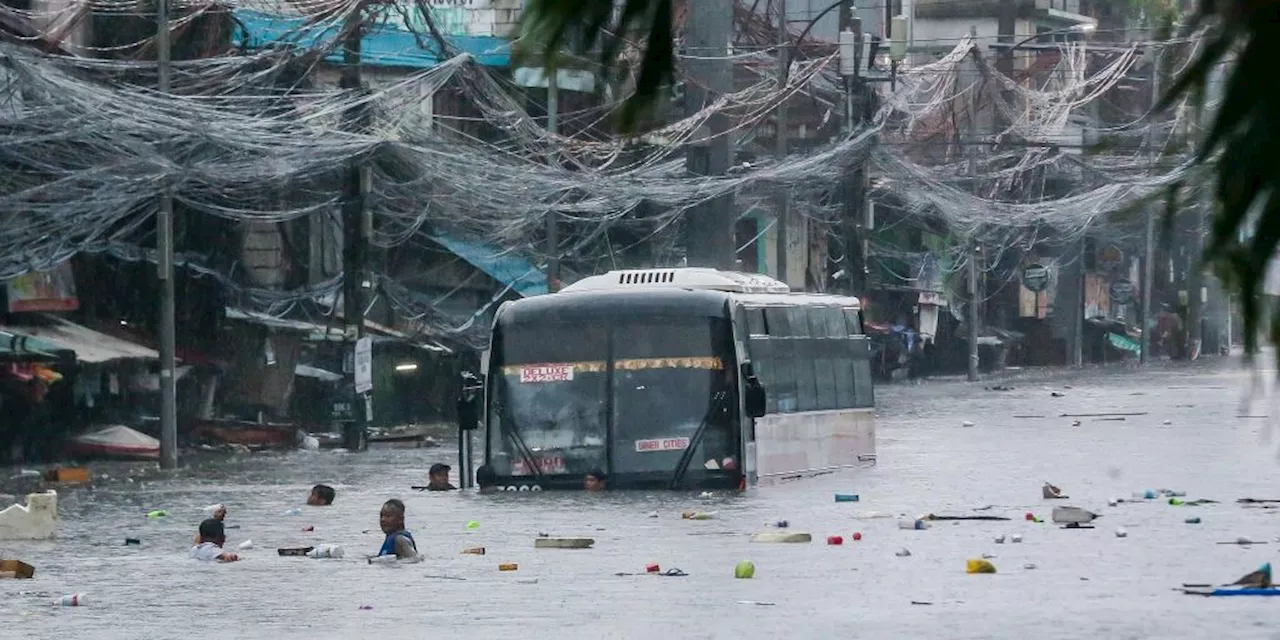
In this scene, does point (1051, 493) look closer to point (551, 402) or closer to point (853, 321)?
point (551, 402)

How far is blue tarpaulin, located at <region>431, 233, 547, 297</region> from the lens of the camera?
36.7 metres

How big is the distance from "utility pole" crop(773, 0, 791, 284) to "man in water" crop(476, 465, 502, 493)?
1388 centimetres

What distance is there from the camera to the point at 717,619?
39.7 ft

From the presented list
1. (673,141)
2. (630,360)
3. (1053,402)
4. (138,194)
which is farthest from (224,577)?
(1053,402)

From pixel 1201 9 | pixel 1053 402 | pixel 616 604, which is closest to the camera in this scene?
pixel 1201 9

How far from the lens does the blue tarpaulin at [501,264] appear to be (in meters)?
36.7

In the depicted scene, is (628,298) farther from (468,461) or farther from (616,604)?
(616,604)

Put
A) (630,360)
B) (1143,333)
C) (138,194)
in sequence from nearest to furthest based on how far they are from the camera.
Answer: (630,360)
(138,194)
(1143,333)

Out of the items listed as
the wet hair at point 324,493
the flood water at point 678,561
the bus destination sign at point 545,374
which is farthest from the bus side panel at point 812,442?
the wet hair at point 324,493

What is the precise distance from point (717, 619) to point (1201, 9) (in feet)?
28.7

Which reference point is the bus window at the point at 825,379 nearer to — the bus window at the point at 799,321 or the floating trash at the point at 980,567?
the bus window at the point at 799,321

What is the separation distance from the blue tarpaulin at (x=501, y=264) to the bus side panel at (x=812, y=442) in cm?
970

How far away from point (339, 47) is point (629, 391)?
33.6 ft

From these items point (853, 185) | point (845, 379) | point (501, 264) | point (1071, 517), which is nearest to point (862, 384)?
point (845, 379)
